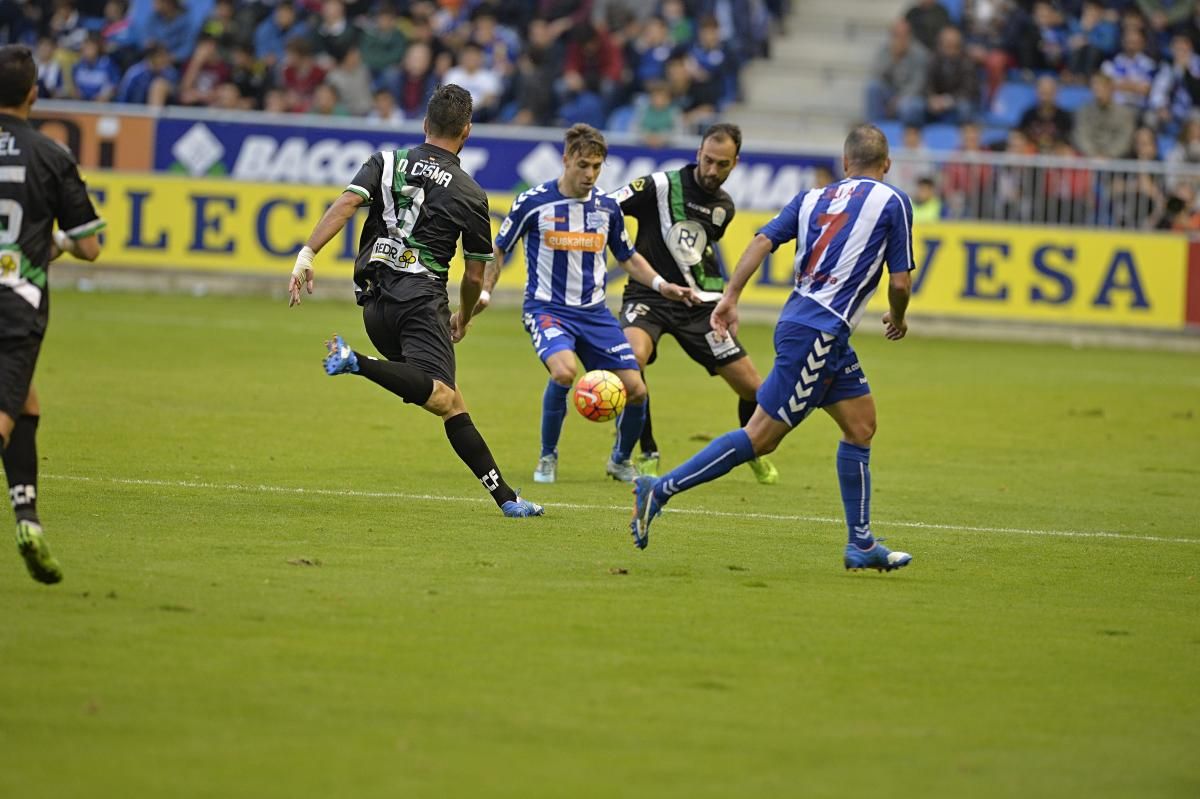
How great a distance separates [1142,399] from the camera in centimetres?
1773

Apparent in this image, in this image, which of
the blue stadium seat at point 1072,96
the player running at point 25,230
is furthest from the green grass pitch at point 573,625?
the blue stadium seat at point 1072,96

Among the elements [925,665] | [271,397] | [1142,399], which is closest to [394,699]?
[925,665]

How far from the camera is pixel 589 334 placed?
11.6 metres

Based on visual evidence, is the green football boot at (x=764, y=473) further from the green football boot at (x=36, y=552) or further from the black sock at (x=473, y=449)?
the green football boot at (x=36, y=552)

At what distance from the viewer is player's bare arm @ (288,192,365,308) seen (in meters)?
8.94

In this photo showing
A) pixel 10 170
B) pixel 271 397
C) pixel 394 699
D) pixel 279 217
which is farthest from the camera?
pixel 279 217

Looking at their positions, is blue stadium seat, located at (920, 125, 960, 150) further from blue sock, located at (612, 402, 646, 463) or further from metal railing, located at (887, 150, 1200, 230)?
A: blue sock, located at (612, 402, 646, 463)

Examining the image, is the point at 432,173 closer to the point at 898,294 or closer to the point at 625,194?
the point at 898,294

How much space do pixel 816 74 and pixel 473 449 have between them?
20.1 m

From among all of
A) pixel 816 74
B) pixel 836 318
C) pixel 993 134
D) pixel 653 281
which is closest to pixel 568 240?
pixel 653 281

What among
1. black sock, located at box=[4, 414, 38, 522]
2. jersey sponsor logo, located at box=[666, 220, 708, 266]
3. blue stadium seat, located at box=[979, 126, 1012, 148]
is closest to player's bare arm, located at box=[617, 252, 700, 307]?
jersey sponsor logo, located at box=[666, 220, 708, 266]

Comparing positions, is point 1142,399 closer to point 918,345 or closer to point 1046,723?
point 918,345

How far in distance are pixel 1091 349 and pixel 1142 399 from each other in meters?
4.99

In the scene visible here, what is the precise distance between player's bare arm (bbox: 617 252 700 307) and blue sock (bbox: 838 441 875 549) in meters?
2.92
